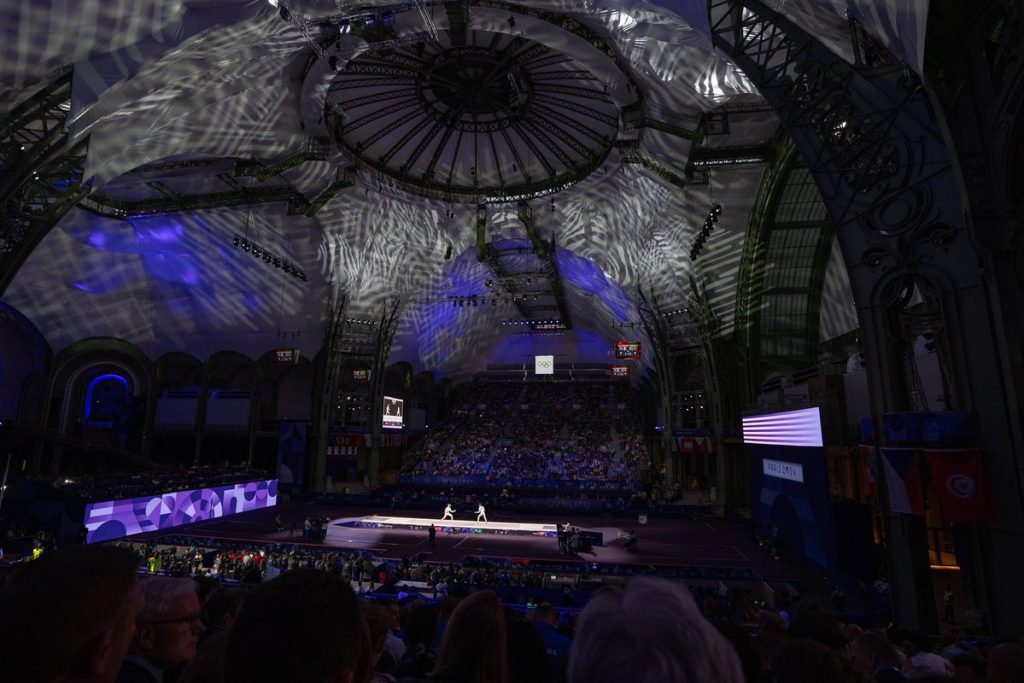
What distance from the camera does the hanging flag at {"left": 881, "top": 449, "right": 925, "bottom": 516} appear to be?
37.0 ft

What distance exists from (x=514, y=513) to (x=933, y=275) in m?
27.0

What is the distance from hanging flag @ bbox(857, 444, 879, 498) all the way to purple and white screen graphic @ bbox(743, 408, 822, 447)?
1552mm

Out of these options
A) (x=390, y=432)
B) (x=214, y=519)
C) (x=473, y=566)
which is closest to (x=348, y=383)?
(x=390, y=432)

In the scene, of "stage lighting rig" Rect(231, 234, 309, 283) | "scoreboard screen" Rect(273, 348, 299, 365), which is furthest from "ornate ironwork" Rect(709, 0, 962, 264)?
"scoreboard screen" Rect(273, 348, 299, 365)

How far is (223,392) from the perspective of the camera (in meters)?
45.0

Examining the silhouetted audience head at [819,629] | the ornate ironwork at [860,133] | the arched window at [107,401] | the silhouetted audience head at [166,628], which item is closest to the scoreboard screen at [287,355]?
the arched window at [107,401]

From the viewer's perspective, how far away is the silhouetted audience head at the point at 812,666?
2.14 m

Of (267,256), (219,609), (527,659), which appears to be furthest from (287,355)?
(527,659)

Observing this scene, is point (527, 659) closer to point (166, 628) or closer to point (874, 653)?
point (166, 628)

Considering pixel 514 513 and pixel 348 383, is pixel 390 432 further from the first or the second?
pixel 514 513

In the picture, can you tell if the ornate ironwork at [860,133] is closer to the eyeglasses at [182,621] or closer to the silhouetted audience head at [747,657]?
the silhouetted audience head at [747,657]

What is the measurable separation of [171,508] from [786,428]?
28.6 metres

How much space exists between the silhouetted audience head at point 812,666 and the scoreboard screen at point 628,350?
3496 centimetres

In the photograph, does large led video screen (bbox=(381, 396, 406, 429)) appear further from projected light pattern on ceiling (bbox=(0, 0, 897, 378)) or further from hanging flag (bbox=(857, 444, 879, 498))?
hanging flag (bbox=(857, 444, 879, 498))
